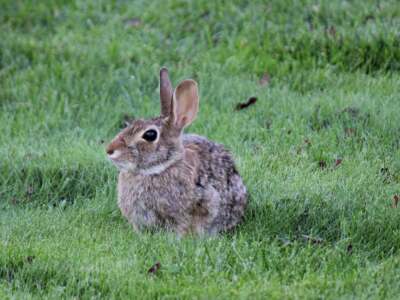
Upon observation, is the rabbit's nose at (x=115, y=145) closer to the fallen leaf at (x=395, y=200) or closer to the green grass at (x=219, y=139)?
the green grass at (x=219, y=139)

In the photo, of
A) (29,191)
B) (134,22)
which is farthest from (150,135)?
(134,22)

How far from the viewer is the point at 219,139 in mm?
8195

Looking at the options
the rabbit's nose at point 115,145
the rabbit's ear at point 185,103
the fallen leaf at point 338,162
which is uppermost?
the rabbit's ear at point 185,103

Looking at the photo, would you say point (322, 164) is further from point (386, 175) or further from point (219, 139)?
point (219, 139)

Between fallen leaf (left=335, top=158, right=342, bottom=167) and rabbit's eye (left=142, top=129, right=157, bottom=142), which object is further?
fallen leaf (left=335, top=158, right=342, bottom=167)

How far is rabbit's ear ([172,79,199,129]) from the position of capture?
21.7 ft

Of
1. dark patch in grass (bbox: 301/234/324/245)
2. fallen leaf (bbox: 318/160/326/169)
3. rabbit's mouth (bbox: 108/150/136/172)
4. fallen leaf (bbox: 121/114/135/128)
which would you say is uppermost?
rabbit's mouth (bbox: 108/150/136/172)

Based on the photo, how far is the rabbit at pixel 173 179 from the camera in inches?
250

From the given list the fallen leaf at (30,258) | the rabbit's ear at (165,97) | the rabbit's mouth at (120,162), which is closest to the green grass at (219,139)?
the fallen leaf at (30,258)

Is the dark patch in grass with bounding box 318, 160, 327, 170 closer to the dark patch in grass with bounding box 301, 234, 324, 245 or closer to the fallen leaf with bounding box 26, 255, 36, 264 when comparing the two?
the dark patch in grass with bounding box 301, 234, 324, 245

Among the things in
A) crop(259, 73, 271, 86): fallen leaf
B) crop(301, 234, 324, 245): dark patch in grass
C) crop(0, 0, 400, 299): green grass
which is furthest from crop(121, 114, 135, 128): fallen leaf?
crop(301, 234, 324, 245): dark patch in grass

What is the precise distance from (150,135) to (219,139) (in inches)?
74.0

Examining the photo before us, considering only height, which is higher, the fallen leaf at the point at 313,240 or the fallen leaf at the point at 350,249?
the fallen leaf at the point at 350,249

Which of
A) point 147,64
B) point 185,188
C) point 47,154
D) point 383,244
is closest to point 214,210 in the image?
point 185,188
